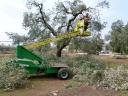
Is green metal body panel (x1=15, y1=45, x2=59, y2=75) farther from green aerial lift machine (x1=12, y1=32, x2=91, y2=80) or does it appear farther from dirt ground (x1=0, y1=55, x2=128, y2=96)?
dirt ground (x1=0, y1=55, x2=128, y2=96)

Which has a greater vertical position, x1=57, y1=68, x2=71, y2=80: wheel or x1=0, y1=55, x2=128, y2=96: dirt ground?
x1=57, y1=68, x2=71, y2=80: wheel

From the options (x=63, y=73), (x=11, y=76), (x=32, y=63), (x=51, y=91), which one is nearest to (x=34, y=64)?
(x=32, y=63)

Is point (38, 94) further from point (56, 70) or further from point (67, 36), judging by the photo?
point (67, 36)

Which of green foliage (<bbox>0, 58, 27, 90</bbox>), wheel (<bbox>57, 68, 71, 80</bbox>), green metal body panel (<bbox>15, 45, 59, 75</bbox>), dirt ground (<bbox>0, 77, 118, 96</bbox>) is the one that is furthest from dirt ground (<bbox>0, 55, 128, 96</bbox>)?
wheel (<bbox>57, 68, 71, 80</bbox>)

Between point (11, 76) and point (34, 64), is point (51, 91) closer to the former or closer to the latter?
point (11, 76)

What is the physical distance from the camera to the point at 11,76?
1523 centimetres

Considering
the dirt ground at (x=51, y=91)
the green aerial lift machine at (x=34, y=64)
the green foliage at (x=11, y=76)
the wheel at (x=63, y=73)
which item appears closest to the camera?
the dirt ground at (x=51, y=91)

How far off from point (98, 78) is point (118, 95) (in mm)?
3025

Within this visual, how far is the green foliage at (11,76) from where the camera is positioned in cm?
1456

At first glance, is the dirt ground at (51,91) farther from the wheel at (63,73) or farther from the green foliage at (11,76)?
the wheel at (63,73)

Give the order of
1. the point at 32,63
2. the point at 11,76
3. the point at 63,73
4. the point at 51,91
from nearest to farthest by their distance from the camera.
Answer: the point at 51,91
the point at 11,76
the point at 32,63
the point at 63,73

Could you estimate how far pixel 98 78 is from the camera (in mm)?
14938

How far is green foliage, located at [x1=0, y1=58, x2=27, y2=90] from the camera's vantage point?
14558mm

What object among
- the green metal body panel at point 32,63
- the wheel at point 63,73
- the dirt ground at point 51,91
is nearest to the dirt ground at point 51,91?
the dirt ground at point 51,91
